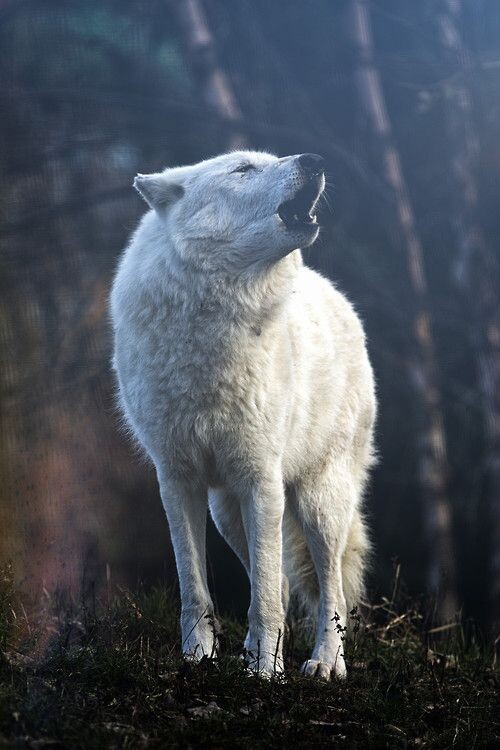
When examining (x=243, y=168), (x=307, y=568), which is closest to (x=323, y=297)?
(x=243, y=168)

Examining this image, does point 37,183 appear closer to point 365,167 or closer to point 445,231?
point 365,167

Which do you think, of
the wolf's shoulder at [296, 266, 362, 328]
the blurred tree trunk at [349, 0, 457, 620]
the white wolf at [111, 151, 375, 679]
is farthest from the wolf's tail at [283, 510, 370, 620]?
the blurred tree trunk at [349, 0, 457, 620]

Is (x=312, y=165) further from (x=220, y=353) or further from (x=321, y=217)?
(x=321, y=217)

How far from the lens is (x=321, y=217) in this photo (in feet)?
19.7

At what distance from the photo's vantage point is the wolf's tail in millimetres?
3838

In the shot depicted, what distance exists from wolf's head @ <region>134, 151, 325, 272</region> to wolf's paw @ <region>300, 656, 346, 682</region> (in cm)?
151

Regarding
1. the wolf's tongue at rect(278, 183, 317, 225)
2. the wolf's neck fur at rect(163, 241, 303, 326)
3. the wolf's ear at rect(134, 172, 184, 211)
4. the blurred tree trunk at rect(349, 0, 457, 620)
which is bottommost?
the blurred tree trunk at rect(349, 0, 457, 620)

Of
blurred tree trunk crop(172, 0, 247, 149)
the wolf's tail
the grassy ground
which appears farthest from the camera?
blurred tree trunk crop(172, 0, 247, 149)

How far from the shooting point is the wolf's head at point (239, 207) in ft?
10.2

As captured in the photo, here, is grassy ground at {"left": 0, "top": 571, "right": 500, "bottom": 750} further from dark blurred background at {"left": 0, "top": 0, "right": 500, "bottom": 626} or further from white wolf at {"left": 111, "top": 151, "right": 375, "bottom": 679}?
dark blurred background at {"left": 0, "top": 0, "right": 500, "bottom": 626}

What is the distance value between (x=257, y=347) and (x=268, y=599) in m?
0.91

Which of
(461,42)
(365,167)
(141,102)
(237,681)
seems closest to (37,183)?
(141,102)

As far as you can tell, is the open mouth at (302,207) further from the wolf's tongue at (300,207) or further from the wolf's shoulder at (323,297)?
the wolf's shoulder at (323,297)

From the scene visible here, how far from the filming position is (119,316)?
336 centimetres
